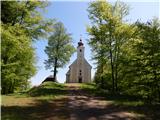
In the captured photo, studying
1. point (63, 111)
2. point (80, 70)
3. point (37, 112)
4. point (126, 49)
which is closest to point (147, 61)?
point (126, 49)

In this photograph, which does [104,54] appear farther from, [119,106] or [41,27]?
[119,106]

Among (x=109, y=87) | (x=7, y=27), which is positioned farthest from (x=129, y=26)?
(x=7, y=27)

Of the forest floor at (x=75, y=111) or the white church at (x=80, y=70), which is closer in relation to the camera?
the forest floor at (x=75, y=111)

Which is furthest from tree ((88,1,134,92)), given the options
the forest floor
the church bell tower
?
the church bell tower

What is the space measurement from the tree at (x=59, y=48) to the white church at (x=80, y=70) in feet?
72.5

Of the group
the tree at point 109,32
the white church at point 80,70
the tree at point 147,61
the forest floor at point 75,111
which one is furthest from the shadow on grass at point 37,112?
the white church at point 80,70

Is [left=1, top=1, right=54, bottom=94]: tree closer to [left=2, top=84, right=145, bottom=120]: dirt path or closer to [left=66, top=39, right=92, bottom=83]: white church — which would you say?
[left=2, top=84, right=145, bottom=120]: dirt path

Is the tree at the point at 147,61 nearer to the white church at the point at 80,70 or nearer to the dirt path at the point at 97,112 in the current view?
the dirt path at the point at 97,112

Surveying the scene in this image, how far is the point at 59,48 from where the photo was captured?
63.2 m

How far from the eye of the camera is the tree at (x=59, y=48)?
6291 centimetres

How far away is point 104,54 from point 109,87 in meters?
9.09

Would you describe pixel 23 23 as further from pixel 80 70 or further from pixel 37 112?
pixel 80 70

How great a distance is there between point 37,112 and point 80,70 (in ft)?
218

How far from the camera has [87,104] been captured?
23.0 m
